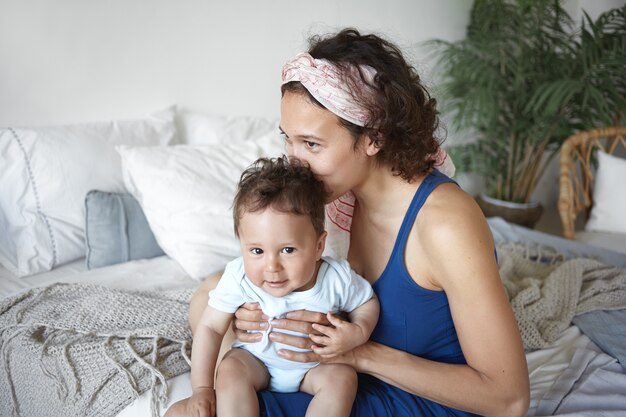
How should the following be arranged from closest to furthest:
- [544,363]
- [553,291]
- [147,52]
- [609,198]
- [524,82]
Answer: [544,363], [553,291], [147,52], [609,198], [524,82]

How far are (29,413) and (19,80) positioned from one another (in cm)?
110

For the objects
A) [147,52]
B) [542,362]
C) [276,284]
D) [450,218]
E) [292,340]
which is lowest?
[542,362]

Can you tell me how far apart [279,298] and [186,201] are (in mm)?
840

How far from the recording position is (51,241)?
1812 mm

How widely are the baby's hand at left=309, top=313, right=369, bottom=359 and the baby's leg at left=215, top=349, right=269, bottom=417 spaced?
13cm

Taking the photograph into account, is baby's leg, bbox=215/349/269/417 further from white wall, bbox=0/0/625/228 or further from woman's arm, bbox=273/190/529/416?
white wall, bbox=0/0/625/228

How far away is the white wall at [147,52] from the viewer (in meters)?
1.84

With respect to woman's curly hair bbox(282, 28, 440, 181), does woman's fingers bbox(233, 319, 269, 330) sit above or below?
below

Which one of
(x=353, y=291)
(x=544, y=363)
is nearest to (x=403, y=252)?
(x=353, y=291)

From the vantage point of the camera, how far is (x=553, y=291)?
5.56 ft

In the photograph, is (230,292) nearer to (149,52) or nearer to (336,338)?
(336,338)

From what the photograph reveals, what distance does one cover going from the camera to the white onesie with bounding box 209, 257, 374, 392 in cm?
109

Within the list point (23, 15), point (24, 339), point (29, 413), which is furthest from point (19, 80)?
point (29, 413)

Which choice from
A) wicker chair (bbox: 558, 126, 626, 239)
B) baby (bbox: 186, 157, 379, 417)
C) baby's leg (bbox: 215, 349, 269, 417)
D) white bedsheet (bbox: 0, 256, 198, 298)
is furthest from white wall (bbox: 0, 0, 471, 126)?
wicker chair (bbox: 558, 126, 626, 239)
